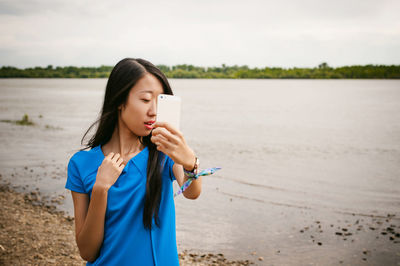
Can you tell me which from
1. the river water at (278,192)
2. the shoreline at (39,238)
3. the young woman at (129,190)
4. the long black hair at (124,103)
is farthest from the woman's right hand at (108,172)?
the river water at (278,192)

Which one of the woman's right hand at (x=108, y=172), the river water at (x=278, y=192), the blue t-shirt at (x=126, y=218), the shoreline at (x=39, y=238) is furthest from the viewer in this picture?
the river water at (x=278, y=192)

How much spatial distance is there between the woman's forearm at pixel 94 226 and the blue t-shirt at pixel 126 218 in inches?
2.1

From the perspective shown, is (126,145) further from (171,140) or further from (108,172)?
(171,140)

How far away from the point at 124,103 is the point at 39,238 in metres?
5.24

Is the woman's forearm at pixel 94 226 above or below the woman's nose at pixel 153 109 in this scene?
below

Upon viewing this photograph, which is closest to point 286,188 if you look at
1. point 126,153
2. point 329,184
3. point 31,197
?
point 329,184

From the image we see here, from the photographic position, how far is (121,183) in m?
1.93

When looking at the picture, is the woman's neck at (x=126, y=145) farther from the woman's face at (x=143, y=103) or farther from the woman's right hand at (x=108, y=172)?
the woman's right hand at (x=108, y=172)

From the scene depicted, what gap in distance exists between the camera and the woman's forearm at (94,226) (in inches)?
71.2

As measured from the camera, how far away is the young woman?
1.88 metres

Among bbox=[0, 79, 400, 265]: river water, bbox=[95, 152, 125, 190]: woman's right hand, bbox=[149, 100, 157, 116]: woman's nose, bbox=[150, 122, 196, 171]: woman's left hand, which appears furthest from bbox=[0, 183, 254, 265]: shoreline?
bbox=[150, 122, 196, 171]: woman's left hand

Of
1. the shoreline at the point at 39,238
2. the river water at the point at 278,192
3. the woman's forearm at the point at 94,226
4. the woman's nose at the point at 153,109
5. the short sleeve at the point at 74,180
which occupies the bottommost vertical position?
the river water at the point at 278,192

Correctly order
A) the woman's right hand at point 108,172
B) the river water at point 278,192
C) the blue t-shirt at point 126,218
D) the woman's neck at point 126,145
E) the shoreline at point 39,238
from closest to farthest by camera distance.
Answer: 1. the woman's right hand at point 108,172
2. the blue t-shirt at point 126,218
3. the woman's neck at point 126,145
4. the shoreline at point 39,238
5. the river water at point 278,192

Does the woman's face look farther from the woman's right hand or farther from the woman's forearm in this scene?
the woman's forearm
